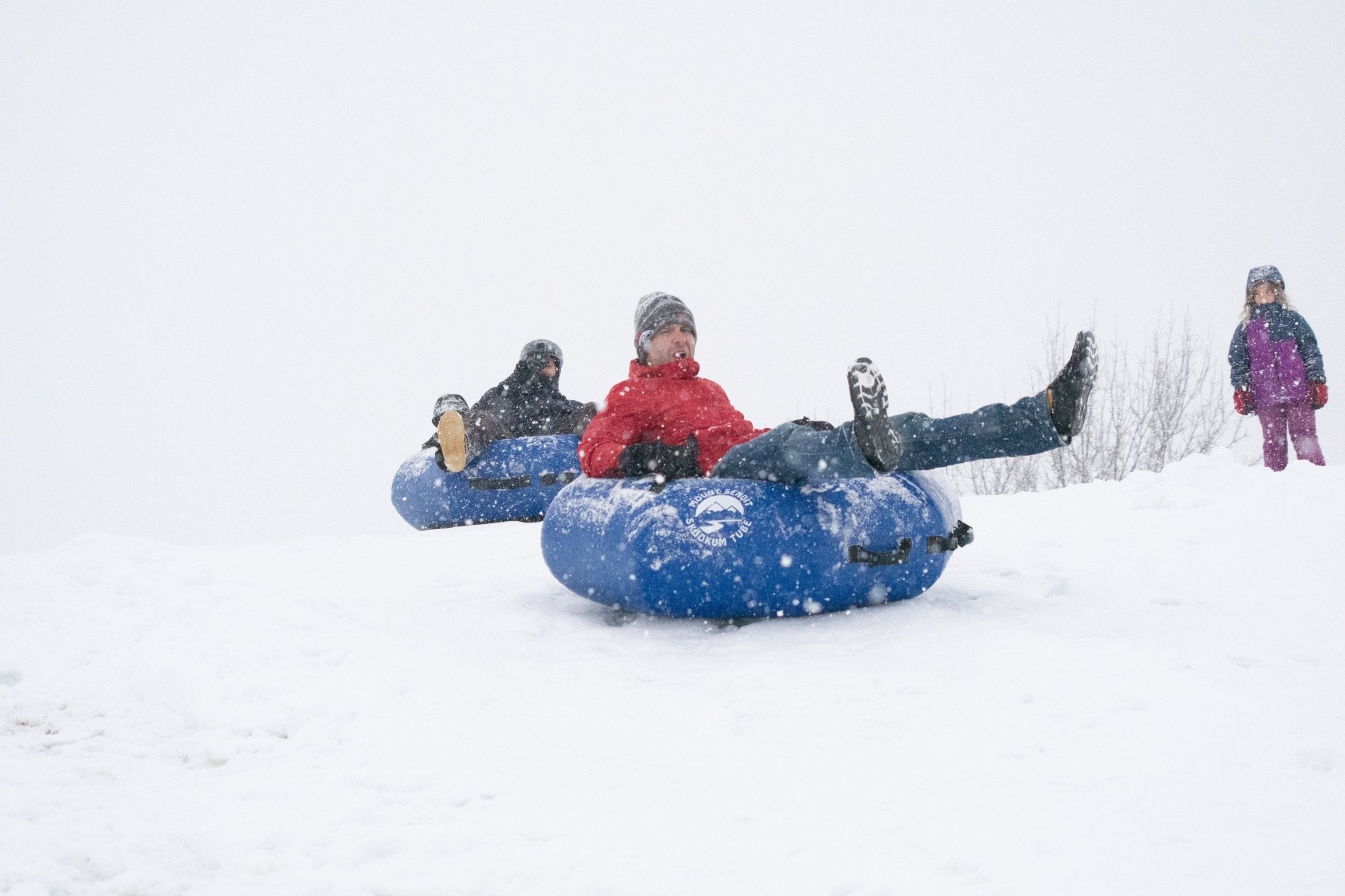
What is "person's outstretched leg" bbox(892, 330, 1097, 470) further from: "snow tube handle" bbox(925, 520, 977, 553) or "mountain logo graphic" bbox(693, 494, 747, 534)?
"mountain logo graphic" bbox(693, 494, 747, 534)

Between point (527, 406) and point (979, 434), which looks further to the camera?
point (527, 406)

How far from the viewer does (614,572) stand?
9.98 feet

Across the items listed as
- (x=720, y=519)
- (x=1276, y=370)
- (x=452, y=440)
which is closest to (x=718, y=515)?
(x=720, y=519)

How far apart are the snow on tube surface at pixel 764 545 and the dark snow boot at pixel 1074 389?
63 centimetres

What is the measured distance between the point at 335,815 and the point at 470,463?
4.84 metres

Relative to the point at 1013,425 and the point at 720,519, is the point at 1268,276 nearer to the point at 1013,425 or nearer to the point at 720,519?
the point at 1013,425

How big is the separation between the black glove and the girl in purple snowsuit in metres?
4.64

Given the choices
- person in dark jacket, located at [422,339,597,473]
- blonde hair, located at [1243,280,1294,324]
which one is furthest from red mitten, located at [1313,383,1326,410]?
person in dark jacket, located at [422,339,597,473]

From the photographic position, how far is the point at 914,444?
9.50 feet

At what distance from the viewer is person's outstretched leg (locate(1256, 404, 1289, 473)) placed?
5.82 m

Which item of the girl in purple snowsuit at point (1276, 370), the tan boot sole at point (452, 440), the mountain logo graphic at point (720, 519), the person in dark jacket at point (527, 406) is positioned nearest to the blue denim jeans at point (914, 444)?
the mountain logo graphic at point (720, 519)

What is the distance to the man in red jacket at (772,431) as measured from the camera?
257 cm

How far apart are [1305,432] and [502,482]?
569 centimetres

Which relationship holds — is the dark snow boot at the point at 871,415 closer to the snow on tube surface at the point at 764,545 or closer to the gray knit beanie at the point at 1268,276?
the snow on tube surface at the point at 764,545
